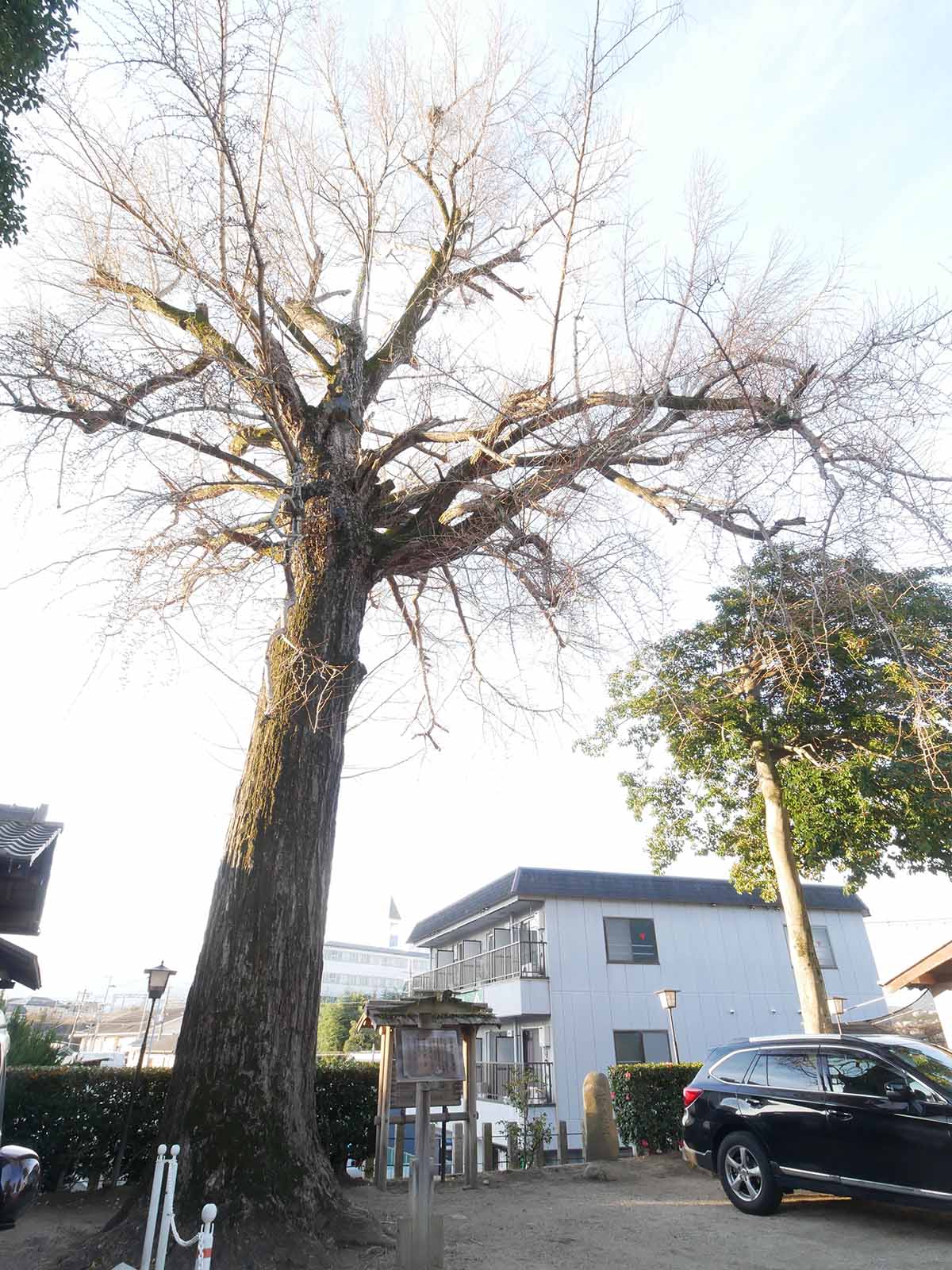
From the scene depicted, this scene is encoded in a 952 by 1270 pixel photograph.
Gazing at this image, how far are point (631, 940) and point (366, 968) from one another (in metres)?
66.0

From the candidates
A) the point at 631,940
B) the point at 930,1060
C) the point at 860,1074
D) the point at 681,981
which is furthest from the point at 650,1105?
the point at 681,981

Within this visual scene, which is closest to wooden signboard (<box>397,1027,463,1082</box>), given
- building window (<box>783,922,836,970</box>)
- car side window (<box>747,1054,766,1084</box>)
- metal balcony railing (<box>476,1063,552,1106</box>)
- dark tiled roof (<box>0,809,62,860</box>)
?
car side window (<box>747,1054,766,1084</box>)

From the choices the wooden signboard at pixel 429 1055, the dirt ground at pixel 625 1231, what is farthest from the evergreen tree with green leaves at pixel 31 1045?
the wooden signboard at pixel 429 1055

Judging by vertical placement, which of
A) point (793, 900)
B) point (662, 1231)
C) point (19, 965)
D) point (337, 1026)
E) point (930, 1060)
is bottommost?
point (662, 1231)

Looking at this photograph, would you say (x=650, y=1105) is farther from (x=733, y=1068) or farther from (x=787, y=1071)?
(x=787, y=1071)

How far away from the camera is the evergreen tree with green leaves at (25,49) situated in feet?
17.6

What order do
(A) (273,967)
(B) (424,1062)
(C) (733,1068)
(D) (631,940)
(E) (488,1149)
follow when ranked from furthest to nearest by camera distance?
(D) (631,940), (E) (488,1149), (C) (733,1068), (B) (424,1062), (A) (273,967)

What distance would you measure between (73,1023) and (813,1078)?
52912mm

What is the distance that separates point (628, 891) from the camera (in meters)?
21.2

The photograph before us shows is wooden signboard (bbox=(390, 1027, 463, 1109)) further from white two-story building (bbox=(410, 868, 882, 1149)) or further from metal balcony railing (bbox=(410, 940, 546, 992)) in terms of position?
white two-story building (bbox=(410, 868, 882, 1149))

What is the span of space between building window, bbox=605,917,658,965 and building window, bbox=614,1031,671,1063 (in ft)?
6.15

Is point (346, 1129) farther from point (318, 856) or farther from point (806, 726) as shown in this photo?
point (806, 726)

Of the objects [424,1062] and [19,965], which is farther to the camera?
[19,965]

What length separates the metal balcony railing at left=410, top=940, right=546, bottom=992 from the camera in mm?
19688
